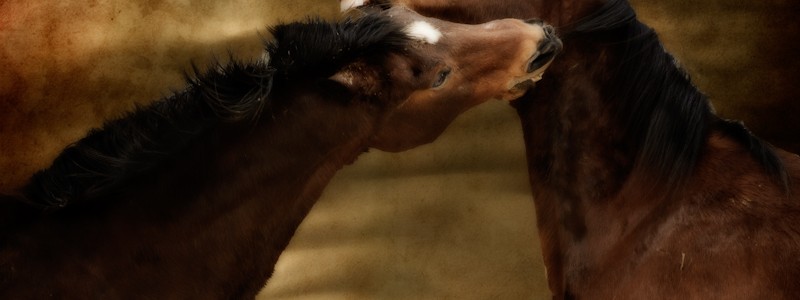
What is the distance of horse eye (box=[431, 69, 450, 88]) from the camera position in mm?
1550

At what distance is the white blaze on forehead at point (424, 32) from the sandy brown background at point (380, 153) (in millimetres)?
942

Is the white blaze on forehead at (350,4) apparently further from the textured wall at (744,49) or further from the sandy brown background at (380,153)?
the textured wall at (744,49)

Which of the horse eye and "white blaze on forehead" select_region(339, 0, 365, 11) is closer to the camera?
the horse eye

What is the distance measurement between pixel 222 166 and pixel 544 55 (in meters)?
0.76

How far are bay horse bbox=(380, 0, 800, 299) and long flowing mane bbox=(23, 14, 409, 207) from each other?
444 millimetres

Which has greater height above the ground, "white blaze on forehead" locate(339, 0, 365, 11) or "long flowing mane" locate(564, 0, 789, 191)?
"white blaze on forehead" locate(339, 0, 365, 11)

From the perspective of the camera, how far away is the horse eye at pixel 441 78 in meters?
1.55

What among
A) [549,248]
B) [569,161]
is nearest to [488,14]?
[569,161]

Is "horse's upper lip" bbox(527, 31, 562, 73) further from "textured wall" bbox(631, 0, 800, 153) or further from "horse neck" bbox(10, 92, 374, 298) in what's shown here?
"textured wall" bbox(631, 0, 800, 153)

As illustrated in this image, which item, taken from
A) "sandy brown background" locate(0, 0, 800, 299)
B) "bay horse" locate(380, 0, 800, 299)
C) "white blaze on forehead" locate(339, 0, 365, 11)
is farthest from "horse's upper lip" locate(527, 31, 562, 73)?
"sandy brown background" locate(0, 0, 800, 299)

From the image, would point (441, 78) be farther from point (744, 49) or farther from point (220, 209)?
point (744, 49)

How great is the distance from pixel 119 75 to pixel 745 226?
1932 mm

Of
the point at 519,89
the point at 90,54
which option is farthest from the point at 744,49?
the point at 90,54

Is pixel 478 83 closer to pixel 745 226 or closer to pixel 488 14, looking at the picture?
pixel 488 14
